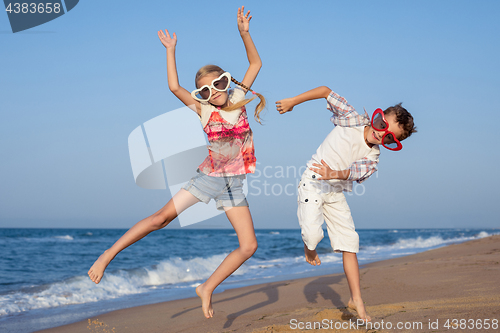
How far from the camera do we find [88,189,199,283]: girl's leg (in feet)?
10.2

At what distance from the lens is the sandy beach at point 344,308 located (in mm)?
3293

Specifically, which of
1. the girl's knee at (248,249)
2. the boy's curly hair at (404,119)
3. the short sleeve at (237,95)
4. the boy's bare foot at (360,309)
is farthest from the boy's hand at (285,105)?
the boy's bare foot at (360,309)

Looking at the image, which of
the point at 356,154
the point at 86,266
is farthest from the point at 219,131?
the point at 86,266

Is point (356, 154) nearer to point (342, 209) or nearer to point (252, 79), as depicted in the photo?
point (342, 209)

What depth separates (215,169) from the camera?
3.21 meters

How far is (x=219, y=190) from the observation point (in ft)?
10.5

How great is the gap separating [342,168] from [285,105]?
723mm

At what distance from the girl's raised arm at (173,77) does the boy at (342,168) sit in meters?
0.70

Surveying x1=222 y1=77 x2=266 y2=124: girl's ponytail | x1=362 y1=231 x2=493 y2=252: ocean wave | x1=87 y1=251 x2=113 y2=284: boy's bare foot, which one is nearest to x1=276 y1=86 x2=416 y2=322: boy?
x1=222 y1=77 x2=266 y2=124: girl's ponytail

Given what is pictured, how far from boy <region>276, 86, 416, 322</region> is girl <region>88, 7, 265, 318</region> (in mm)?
412

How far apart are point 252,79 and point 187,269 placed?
9.45 metres

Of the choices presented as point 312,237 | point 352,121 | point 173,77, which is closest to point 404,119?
point 352,121

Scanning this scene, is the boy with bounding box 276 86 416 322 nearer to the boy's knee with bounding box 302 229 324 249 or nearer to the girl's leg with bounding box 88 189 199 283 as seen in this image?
the boy's knee with bounding box 302 229 324 249

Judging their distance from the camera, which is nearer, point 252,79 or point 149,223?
point 149,223
